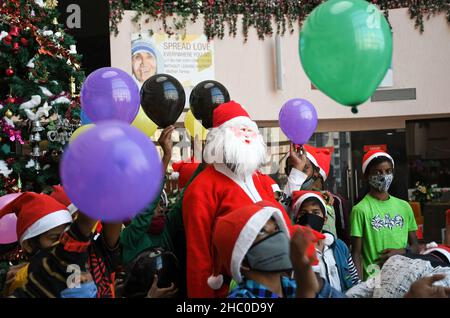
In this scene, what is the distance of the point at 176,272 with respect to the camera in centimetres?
285

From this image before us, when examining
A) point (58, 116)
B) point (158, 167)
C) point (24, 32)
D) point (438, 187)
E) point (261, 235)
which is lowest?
point (438, 187)

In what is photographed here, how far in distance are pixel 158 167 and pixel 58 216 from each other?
980mm

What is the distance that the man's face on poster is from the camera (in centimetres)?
1047

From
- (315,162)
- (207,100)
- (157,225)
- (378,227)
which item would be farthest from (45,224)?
(315,162)

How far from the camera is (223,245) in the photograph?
2348mm

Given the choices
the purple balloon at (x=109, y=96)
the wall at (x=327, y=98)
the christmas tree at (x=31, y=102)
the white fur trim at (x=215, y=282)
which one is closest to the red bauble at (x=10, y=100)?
the christmas tree at (x=31, y=102)

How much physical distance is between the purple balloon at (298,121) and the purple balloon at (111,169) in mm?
2569

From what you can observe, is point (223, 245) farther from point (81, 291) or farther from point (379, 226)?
point (379, 226)

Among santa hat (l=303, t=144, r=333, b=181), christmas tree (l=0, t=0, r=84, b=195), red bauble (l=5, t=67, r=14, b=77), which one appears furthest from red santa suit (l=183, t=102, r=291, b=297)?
red bauble (l=5, t=67, r=14, b=77)

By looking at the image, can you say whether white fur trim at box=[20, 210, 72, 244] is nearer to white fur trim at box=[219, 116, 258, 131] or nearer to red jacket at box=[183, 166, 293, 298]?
red jacket at box=[183, 166, 293, 298]

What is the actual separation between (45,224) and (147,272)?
1.68 ft

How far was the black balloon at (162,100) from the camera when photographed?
359cm

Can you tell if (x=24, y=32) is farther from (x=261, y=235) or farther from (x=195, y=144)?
(x=261, y=235)
